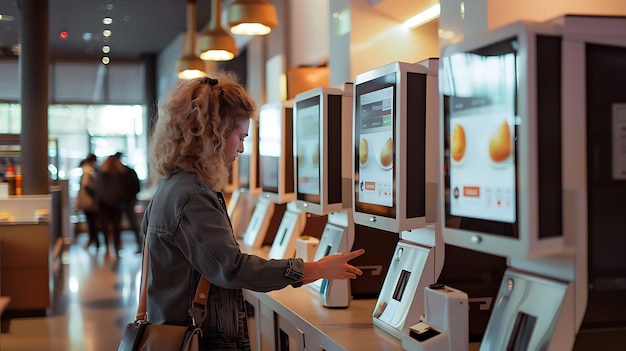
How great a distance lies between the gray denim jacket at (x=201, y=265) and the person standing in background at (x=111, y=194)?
31.5 ft

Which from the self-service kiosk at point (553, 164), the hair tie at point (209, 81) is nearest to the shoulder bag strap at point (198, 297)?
the hair tie at point (209, 81)

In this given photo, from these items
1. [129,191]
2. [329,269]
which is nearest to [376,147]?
[329,269]

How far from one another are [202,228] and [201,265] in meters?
0.11

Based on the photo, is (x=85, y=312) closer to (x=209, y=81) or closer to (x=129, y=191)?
(x=129, y=191)

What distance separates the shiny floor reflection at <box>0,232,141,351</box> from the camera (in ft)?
19.6

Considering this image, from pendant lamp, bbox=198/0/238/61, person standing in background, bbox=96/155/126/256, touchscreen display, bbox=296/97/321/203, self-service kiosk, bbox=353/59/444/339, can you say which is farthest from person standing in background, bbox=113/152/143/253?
self-service kiosk, bbox=353/59/444/339

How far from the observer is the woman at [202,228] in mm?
2123

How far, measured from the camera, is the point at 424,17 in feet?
12.7

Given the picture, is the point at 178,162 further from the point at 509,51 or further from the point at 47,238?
the point at 47,238

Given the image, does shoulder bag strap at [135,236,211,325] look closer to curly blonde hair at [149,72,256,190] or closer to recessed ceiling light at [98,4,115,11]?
curly blonde hair at [149,72,256,190]

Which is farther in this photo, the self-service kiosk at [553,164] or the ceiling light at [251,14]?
the ceiling light at [251,14]

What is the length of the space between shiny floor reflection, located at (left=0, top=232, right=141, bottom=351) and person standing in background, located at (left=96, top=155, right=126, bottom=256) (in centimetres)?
94

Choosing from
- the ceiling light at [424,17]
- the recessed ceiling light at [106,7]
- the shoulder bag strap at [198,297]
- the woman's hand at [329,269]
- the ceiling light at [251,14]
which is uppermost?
the recessed ceiling light at [106,7]

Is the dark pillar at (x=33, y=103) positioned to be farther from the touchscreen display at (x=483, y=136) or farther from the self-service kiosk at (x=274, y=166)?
the touchscreen display at (x=483, y=136)
